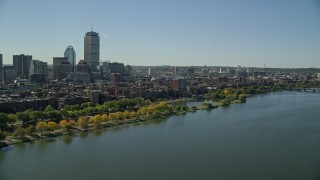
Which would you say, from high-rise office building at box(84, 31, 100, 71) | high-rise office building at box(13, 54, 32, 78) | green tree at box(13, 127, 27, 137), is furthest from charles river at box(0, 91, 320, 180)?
high-rise office building at box(84, 31, 100, 71)

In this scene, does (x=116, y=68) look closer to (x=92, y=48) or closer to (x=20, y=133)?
(x=92, y=48)

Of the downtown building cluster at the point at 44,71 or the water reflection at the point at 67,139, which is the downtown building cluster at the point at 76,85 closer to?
the downtown building cluster at the point at 44,71

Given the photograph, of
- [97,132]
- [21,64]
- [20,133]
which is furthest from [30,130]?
[21,64]

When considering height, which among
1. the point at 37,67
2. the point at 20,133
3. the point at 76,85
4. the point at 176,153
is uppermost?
the point at 37,67

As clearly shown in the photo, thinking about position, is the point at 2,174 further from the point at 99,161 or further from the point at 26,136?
the point at 26,136

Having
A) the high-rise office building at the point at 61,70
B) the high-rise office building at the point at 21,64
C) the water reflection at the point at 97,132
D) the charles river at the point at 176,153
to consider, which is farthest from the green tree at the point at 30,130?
the high-rise office building at the point at 21,64
